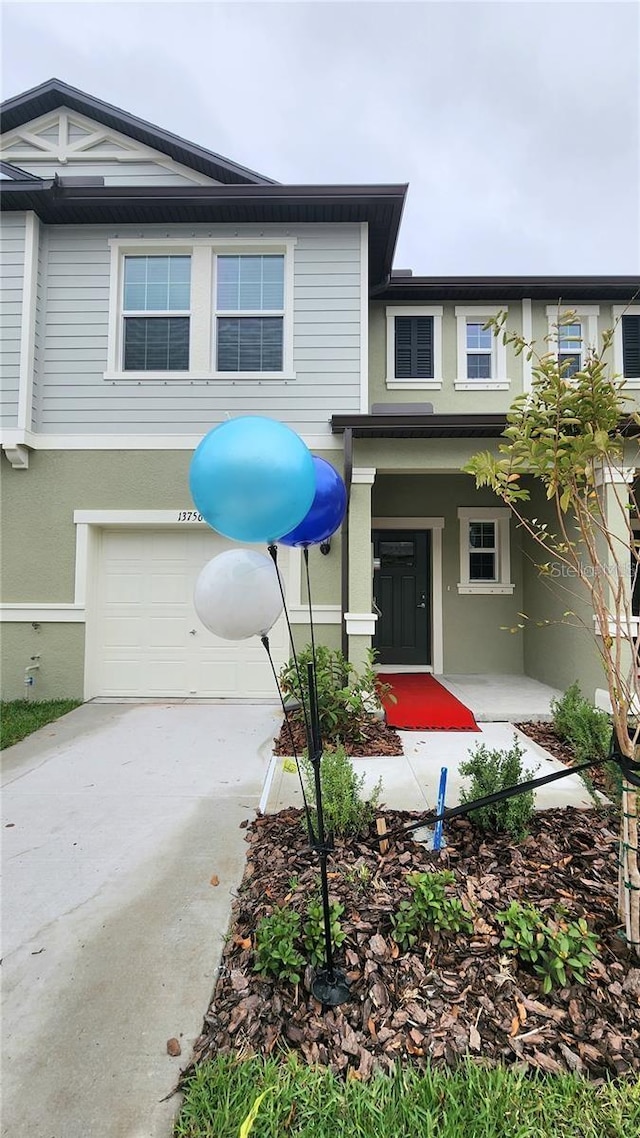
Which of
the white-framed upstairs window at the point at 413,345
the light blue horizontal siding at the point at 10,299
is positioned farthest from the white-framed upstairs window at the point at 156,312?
the white-framed upstairs window at the point at 413,345

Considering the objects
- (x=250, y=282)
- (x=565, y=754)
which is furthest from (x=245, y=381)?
(x=565, y=754)

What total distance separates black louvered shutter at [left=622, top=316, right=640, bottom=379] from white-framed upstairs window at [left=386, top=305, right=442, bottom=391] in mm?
2941

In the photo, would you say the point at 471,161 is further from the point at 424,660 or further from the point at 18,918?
the point at 18,918

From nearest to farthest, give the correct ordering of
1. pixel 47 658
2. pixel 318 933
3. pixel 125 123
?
pixel 318 933, pixel 47 658, pixel 125 123

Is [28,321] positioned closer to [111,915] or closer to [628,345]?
[111,915]

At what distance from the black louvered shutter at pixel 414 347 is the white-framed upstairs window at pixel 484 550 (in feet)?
7.52

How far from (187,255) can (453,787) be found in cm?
682

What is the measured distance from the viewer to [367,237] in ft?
20.1

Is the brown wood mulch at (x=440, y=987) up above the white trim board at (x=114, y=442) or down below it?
below

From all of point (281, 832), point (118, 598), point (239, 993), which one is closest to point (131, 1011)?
point (239, 993)

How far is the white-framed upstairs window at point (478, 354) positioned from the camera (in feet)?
24.3

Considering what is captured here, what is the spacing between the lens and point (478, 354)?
7.56 m

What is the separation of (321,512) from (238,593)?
0.67m

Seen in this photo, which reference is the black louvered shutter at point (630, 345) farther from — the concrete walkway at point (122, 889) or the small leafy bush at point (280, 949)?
the small leafy bush at point (280, 949)
